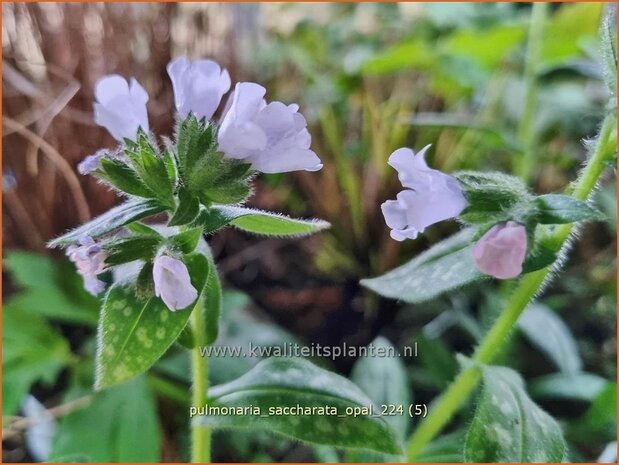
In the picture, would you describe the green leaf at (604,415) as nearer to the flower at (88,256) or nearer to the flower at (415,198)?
the flower at (415,198)

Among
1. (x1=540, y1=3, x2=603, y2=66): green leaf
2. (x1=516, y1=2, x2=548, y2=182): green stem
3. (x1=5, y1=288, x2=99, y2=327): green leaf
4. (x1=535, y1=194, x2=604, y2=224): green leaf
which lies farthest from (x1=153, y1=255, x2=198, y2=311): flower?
(x1=540, y1=3, x2=603, y2=66): green leaf

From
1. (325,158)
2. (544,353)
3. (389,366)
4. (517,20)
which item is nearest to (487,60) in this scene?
(517,20)

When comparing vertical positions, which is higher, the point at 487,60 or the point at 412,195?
the point at 412,195

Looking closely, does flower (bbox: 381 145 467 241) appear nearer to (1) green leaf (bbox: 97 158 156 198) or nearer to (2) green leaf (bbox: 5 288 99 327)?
(1) green leaf (bbox: 97 158 156 198)

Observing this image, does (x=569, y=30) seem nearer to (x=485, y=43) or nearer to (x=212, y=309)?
(x=485, y=43)

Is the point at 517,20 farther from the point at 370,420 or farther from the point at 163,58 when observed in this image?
the point at 370,420

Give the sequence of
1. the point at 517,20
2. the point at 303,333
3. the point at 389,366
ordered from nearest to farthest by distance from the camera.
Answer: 1. the point at 389,366
2. the point at 303,333
3. the point at 517,20
